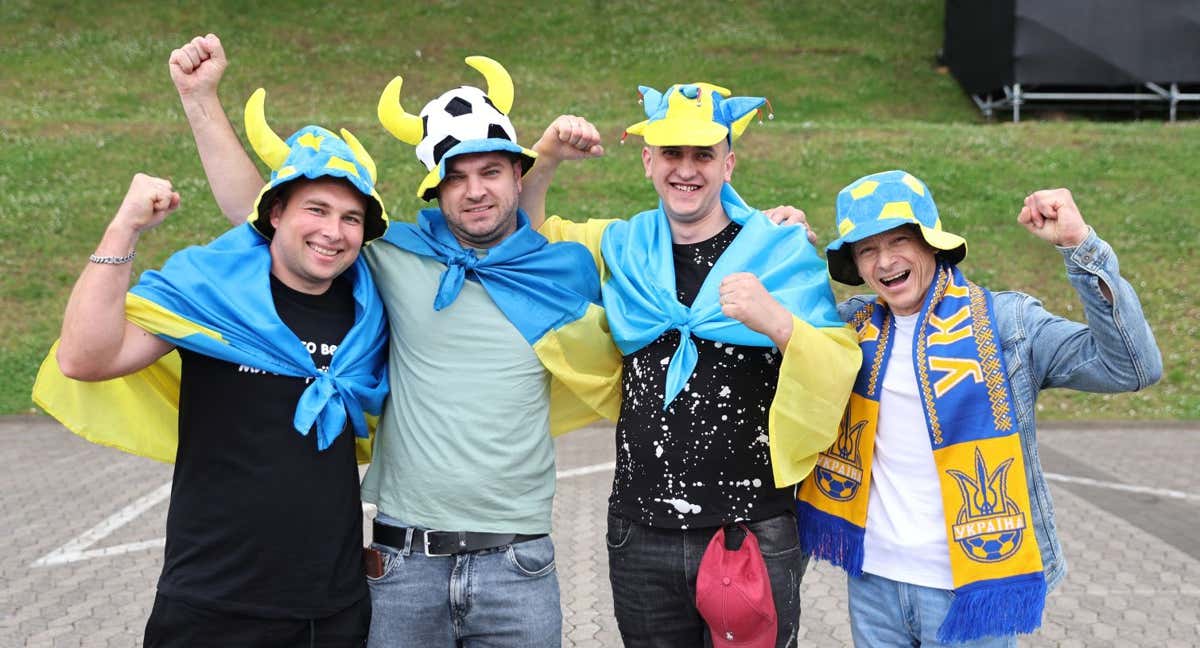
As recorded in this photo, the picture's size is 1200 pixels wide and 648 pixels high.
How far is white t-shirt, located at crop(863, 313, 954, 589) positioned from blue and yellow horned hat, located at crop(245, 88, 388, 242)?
1.52 m

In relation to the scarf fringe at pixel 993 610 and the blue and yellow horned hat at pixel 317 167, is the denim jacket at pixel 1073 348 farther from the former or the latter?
the blue and yellow horned hat at pixel 317 167

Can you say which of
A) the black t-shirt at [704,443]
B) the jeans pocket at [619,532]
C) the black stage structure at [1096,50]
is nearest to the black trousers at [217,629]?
the jeans pocket at [619,532]

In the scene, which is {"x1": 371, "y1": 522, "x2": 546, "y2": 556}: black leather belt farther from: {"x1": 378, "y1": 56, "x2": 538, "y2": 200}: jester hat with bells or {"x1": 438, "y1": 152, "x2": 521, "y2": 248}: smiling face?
{"x1": 378, "y1": 56, "x2": 538, "y2": 200}: jester hat with bells

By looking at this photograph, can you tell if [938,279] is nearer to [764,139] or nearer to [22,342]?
[22,342]

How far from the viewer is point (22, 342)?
1045cm

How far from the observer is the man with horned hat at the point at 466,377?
10.4ft

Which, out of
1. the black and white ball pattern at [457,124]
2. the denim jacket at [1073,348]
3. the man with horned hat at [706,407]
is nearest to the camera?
the denim jacket at [1073,348]

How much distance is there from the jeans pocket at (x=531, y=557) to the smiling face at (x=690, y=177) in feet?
3.52

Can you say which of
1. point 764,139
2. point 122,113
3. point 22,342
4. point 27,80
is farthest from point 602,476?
point 27,80

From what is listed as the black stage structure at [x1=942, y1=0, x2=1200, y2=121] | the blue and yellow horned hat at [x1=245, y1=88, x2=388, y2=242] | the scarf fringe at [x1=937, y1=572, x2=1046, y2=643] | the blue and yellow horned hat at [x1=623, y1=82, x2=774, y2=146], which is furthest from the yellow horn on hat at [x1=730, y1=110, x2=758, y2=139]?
the black stage structure at [x1=942, y1=0, x2=1200, y2=121]

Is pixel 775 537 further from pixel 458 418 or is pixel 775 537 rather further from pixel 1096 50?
pixel 1096 50

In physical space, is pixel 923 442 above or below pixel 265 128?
below

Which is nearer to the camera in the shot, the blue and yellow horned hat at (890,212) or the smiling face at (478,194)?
the blue and yellow horned hat at (890,212)

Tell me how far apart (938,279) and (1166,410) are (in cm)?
779
